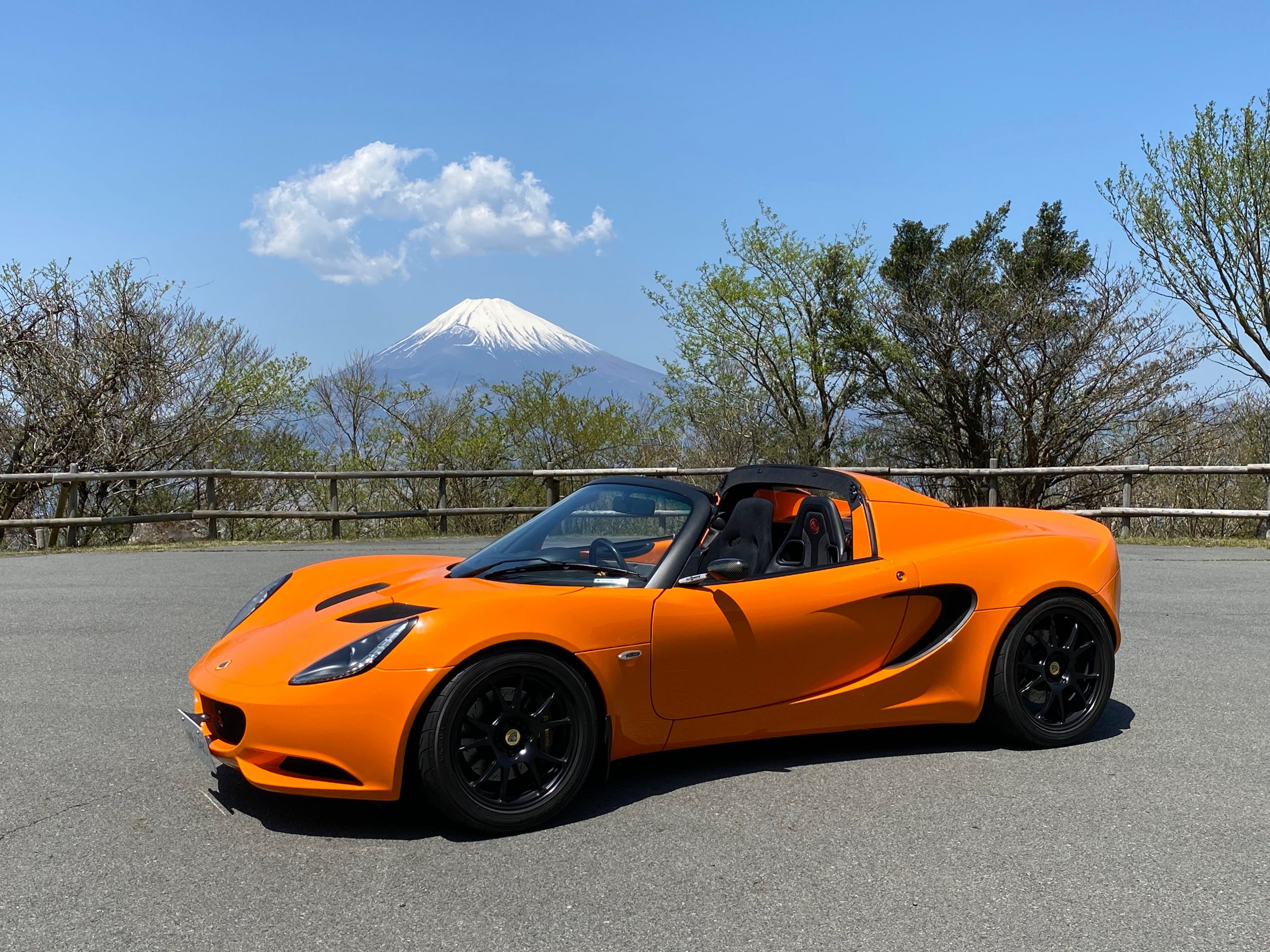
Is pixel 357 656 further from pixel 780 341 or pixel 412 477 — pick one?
pixel 780 341

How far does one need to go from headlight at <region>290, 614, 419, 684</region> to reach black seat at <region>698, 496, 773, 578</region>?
1.46 meters

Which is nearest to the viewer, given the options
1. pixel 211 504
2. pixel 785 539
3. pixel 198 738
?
pixel 198 738

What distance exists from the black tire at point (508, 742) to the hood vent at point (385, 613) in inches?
13.5

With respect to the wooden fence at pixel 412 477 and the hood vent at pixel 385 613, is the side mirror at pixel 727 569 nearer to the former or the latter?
the hood vent at pixel 385 613

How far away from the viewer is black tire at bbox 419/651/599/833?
3.44 meters

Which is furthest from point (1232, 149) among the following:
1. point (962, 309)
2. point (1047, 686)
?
point (1047, 686)

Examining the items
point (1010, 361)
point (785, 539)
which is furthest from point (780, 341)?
point (785, 539)

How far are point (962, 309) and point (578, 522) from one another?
2248 cm

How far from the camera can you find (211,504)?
50.8 feet

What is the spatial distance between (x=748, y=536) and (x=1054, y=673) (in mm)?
1490

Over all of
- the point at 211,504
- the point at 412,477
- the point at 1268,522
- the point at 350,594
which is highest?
the point at 412,477

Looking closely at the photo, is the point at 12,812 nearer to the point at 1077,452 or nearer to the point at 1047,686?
the point at 1047,686

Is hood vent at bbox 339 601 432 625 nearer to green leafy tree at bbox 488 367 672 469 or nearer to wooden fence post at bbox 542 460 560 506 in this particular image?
wooden fence post at bbox 542 460 560 506

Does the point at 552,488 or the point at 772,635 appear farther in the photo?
the point at 552,488
